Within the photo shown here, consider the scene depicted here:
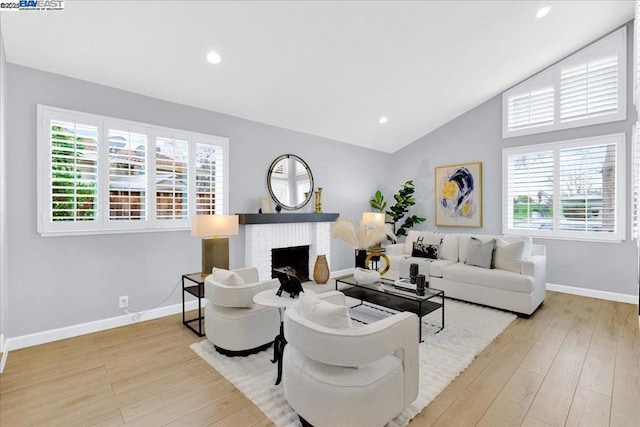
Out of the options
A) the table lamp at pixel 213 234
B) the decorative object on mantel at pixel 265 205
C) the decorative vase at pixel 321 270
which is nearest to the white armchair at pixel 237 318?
the table lamp at pixel 213 234

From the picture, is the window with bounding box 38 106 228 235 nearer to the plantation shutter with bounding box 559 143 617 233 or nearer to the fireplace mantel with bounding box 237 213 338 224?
the fireplace mantel with bounding box 237 213 338 224

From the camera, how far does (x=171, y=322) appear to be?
357 centimetres

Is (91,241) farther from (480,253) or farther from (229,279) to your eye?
(480,253)

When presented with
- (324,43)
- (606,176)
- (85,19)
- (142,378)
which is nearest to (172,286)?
(142,378)

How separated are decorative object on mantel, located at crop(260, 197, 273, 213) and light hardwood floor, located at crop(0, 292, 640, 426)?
1.99m

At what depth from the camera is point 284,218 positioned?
4719 mm

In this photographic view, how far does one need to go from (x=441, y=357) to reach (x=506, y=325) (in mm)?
1289

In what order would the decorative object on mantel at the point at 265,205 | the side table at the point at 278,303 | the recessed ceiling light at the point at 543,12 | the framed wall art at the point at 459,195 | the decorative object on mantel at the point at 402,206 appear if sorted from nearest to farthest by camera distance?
the side table at the point at 278,303
the recessed ceiling light at the point at 543,12
the decorative object on mantel at the point at 265,205
the framed wall art at the point at 459,195
the decorative object on mantel at the point at 402,206

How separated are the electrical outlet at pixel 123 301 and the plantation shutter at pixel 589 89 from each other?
6782mm

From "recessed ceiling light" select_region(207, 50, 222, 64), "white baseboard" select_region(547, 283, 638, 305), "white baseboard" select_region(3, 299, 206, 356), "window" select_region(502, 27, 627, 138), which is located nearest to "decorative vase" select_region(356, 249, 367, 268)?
"white baseboard" select_region(3, 299, 206, 356)

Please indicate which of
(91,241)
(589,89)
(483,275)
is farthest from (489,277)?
(91,241)

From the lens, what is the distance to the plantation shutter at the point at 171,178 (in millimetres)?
3689

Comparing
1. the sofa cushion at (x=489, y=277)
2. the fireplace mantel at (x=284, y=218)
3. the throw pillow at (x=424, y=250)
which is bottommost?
the sofa cushion at (x=489, y=277)

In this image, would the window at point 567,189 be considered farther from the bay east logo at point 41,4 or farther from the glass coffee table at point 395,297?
the bay east logo at point 41,4
